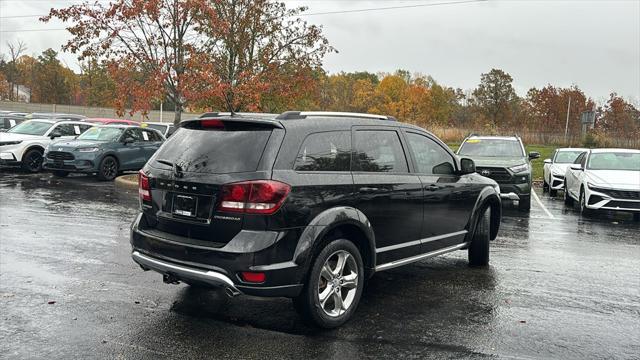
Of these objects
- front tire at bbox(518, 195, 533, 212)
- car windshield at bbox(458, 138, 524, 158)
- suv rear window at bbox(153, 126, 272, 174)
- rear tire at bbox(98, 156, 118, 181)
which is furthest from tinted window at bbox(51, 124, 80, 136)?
suv rear window at bbox(153, 126, 272, 174)

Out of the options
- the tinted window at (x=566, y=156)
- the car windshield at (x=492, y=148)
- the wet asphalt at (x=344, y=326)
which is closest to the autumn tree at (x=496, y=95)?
the tinted window at (x=566, y=156)

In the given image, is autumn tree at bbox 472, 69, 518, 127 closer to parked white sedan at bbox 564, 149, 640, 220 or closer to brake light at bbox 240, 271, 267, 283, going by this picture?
parked white sedan at bbox 564, 149, 640, 220

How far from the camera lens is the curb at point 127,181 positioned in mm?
15367

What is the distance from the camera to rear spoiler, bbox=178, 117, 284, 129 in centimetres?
462

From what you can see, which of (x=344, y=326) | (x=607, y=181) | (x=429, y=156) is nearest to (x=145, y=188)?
(x=344, y=326)

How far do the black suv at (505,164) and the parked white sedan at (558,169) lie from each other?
3.04 metres

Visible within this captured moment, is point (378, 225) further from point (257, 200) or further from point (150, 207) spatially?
point (150, 207)

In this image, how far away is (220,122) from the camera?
15.7 ft

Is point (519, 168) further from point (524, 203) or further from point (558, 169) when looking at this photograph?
point (558, 169)

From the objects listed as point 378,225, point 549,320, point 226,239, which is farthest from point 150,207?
point 549,320

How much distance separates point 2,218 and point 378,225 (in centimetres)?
740

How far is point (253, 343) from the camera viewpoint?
4.36 m

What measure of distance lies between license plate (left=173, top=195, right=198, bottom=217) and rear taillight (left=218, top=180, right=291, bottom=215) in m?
0.36

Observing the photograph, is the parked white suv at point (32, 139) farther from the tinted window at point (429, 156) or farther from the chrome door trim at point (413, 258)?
the chrome door trim at point (413, 258)
